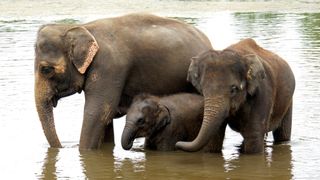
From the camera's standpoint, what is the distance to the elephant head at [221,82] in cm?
991

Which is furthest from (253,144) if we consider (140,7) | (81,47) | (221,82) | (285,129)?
(140,7)

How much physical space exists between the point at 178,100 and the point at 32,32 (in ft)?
49.9

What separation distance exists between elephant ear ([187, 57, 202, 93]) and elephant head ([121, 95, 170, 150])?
76cm

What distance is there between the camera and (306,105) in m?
13.7

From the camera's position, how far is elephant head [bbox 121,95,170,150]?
10.8 m

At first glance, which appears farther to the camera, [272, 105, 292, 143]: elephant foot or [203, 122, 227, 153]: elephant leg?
[272, 105, 292, 143]: elephant foot

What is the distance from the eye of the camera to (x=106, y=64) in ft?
35.4

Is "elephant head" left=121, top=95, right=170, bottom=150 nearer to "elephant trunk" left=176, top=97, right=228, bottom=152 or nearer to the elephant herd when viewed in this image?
the elephant herd

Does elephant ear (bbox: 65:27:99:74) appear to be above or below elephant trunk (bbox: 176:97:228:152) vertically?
above

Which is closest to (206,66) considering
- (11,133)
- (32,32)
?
(11,133)

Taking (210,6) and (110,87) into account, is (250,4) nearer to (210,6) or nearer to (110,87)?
(210,6)

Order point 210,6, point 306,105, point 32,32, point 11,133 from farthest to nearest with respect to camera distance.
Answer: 1. point 210,6
2. point 32,32
3. point 306,105
4. point 11,133

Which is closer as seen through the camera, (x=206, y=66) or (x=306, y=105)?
(x=206, y=66)

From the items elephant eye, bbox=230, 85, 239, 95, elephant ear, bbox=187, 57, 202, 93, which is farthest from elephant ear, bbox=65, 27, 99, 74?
elephant eye, bbox=230, 85, 239, 95
